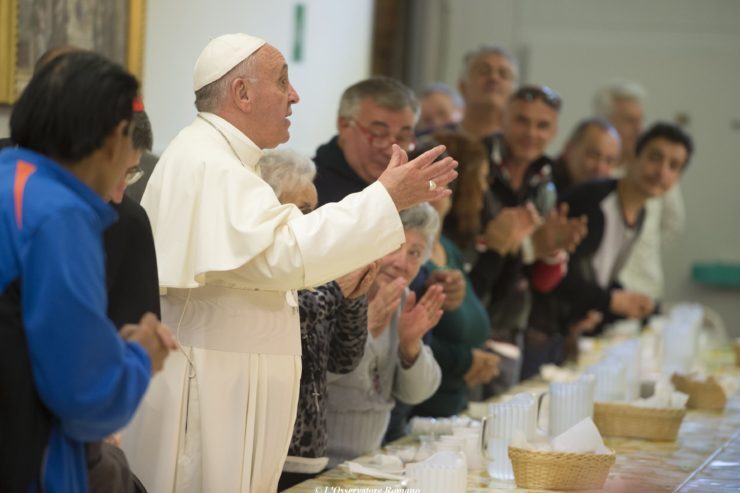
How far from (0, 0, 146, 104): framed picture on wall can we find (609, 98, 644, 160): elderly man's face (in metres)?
5.06

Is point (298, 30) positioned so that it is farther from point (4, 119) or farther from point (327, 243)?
point (327, 243)

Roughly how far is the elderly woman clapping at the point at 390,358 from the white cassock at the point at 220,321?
725 mm

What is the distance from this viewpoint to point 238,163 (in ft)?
9.61

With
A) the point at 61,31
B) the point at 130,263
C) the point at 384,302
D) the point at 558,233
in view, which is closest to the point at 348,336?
the point at 384,302

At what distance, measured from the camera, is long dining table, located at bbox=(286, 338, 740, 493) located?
3.18m

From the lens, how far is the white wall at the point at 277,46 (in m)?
4.57

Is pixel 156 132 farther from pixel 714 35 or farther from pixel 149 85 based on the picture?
pixel 714 35

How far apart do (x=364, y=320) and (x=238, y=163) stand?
0.75 metres

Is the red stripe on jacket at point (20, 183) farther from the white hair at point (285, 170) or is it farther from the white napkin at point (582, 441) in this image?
the white napkin at point (582, 441)

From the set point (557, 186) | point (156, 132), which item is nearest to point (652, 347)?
point (557, 186)

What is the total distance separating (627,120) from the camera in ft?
29.4

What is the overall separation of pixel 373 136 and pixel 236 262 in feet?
5.27

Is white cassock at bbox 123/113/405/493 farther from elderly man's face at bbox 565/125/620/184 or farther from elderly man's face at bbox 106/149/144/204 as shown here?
elderly man's face at bbox 565/125/620/184

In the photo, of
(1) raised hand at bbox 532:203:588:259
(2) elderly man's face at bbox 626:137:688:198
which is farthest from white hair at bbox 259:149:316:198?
(2) elderly man's face at bbox 626:137:688:198
